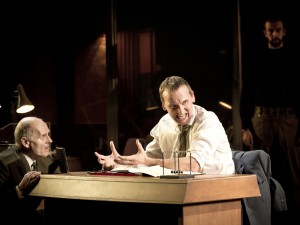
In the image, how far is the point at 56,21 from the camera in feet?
27.4

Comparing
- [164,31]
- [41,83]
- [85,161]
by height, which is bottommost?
[85,161]

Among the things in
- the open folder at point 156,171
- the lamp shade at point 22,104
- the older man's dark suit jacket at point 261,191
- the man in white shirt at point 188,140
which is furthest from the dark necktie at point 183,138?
the lamp shade at point 22,104

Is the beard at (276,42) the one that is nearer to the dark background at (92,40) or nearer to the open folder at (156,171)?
the dark background at (92,40)

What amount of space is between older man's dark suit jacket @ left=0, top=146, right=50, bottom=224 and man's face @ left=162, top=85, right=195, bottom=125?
3.27 feet

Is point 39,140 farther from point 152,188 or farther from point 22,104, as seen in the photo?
point 152,188

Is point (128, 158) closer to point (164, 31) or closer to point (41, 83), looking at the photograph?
point (164, 31)

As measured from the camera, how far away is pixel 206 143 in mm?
3969

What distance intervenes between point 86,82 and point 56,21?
0.85 metres

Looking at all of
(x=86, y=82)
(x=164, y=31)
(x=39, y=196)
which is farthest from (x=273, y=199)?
(x=86, y=82)

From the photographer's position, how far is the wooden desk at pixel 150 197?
3.24 metres

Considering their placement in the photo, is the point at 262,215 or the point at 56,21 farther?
the point at 56,21

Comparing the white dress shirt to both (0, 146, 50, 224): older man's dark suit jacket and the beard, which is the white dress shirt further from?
the beard

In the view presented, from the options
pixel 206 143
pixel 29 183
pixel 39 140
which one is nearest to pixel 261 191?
pixel 206 143

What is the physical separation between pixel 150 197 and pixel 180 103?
0.97 m
